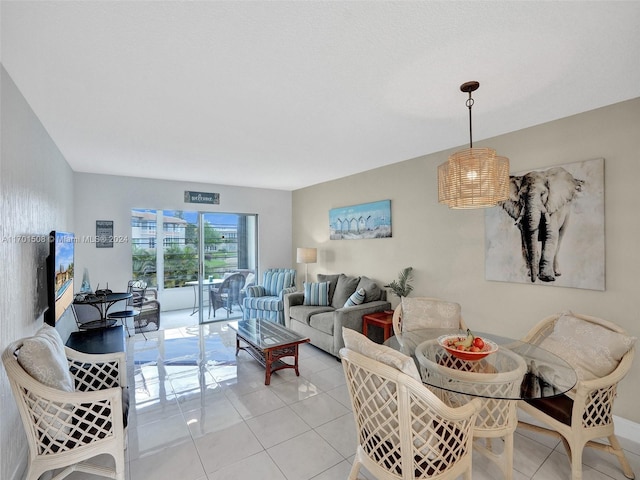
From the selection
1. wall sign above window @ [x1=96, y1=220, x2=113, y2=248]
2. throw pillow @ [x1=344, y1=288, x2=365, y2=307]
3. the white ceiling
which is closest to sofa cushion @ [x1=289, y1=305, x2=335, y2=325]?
throw pillow @ [x1=344, y1=288, x2=365, y2=307]

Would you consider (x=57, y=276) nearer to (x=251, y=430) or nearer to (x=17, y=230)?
(x=17, y=230)

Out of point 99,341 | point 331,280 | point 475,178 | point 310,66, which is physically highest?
point 310,66

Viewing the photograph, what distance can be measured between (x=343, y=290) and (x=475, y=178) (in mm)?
2919

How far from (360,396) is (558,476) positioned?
1483 millimetres

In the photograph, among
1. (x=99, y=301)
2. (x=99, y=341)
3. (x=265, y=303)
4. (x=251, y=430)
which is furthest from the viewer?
(x=265, y=303)

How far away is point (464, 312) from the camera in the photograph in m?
3.42

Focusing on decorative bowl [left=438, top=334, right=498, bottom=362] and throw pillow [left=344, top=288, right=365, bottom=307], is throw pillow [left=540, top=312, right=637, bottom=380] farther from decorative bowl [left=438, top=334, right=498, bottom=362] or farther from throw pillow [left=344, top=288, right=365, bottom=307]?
throw pillow [left=344, top=288, right=365, bottom=307]

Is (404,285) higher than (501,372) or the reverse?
higher

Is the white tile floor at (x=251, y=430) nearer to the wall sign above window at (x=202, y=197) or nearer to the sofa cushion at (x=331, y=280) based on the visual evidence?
the sofa cushion at (x=331, y=280)

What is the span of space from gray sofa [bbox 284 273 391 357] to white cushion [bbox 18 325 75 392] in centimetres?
266

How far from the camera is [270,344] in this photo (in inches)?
131

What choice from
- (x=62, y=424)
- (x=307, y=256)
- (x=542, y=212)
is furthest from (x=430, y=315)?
(x=307, y=256)

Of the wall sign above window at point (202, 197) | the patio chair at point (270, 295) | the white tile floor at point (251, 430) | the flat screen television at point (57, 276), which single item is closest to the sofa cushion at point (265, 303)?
the patio chair at point (270, 295)

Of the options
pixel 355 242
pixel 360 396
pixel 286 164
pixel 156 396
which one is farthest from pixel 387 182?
pixel 156 396
